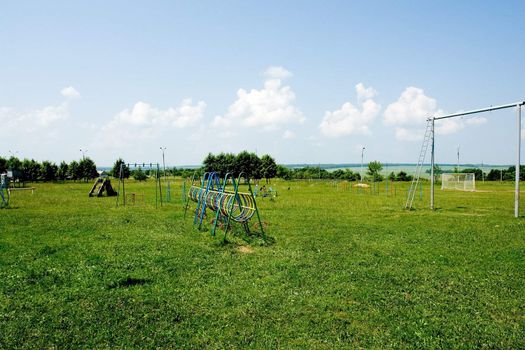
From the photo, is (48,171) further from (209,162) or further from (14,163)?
(209,162)

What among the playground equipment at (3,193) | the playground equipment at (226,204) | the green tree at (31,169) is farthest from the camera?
the green tree at (31,169)

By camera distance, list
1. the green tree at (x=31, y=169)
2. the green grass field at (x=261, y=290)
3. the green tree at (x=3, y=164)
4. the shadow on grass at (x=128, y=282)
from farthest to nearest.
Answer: the green tree at (x=31, y=169)
the green tree at (x=3, y=164)
the shadow on grass at (x=128, y=282)
the green grass field at (x=261, y=290)

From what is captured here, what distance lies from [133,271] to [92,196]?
2378 centimetres

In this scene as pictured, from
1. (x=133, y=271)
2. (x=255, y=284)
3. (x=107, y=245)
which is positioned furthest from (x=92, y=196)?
(x=255, y=284)

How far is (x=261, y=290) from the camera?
261 inches

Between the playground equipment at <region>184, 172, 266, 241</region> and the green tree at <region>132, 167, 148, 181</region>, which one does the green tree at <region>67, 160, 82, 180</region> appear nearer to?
the green tree at <region>132, 167, 148, 181</region>

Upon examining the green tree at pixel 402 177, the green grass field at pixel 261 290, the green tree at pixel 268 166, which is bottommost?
the green grass field at pixel 261 290

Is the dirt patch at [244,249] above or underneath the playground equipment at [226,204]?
underneath

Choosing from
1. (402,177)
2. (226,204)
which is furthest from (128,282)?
(402,177)

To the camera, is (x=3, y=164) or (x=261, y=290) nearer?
(x=261, y=290)

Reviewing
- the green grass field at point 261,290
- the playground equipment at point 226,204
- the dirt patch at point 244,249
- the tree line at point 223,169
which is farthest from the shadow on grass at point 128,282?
the tree line at point 223,169

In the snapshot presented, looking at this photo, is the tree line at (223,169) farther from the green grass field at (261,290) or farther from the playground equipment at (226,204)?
the green grass field at (261,290)

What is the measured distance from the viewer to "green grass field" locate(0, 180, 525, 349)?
4.94 metres

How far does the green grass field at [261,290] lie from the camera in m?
4.94
